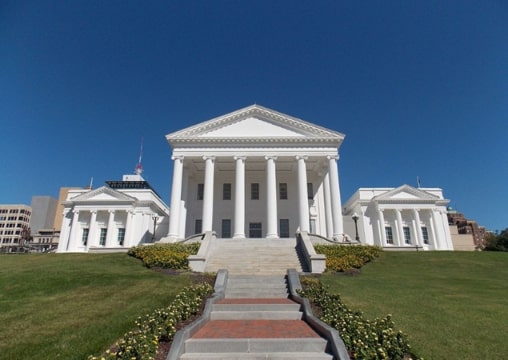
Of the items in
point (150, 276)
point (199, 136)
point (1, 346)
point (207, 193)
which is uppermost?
point (199, 136)

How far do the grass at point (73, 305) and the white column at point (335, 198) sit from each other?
1728cm


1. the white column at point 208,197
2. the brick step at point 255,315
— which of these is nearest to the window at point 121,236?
the white column at point 208,197

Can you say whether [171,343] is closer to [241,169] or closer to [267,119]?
[241,169]

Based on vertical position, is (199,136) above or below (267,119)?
below

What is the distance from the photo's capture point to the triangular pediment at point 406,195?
123 ft

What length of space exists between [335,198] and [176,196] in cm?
1579

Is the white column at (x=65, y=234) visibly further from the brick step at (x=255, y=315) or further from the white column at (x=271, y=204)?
the brick step at (x=255, y=315)

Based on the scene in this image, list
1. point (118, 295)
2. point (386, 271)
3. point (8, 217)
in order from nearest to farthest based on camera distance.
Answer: point (118, 295)
point (386, 271)
point (8, 217)

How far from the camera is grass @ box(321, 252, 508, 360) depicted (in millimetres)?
6832

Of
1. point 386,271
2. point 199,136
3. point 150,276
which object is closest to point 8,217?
point 199,136

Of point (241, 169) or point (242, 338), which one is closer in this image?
point (242, 338)

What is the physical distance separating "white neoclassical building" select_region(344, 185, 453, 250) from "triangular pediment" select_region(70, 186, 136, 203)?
29855 millimetres

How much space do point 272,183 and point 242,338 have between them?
872 inches

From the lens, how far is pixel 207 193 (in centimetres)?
2866
